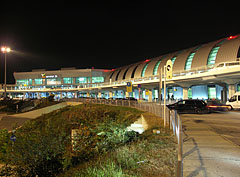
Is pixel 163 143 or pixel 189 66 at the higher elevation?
pixel 189 66

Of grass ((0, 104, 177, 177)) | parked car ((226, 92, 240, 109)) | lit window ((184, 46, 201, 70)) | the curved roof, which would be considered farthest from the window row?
grass ((0, 104, 177, 177))

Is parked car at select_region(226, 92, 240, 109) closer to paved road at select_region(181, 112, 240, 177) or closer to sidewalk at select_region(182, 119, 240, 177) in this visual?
paved road at select_region(181, 112, 240, 177)

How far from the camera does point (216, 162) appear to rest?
18.5ft

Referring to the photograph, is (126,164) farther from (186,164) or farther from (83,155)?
(83,155)

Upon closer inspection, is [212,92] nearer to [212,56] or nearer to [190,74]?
[212,56]

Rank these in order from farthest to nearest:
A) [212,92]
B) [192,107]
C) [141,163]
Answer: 1. [212,92]
2. [192,107]
3. [141,163]

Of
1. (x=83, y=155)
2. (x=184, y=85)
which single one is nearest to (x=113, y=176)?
(x=83, y=155)

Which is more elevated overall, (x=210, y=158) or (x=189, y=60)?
(x=189, y=60)

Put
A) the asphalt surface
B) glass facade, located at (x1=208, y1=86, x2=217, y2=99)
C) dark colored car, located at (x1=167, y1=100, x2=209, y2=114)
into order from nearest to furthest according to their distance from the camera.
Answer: the asphalt surface
dark colored car, located at (x1=167, y1=100, x2=209, y2=114)
glass facade, located at (x1=208, y1=86, x2=217, y2=99)

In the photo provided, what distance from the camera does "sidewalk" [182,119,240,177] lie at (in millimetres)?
4875

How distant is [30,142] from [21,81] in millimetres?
103246

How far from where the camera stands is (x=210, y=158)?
600cm

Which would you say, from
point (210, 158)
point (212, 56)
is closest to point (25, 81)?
point (212, 56)

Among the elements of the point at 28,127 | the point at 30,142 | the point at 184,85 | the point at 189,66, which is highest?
the point at 189,66
